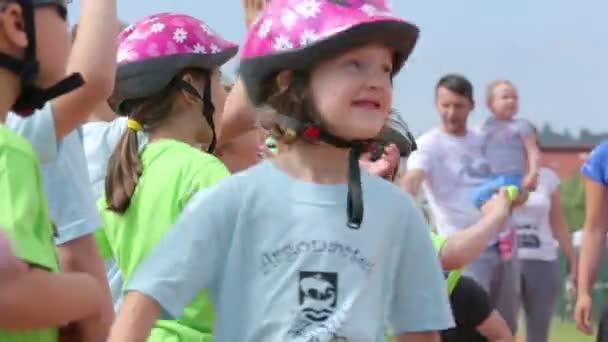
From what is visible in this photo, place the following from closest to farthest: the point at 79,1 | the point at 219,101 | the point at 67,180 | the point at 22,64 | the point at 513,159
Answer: the point at 22,64
the point at 79,1
the point at 67,180
the point at 219,101
the point at 513,159

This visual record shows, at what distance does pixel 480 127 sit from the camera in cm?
1043

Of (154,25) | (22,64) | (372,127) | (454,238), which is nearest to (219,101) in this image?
(154,25)

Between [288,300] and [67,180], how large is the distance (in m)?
0.80

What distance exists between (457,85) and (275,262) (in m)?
6.98

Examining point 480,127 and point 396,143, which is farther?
point 480,127

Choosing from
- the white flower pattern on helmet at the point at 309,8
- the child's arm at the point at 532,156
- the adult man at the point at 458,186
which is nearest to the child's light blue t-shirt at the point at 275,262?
the white flower pattern on helmet at the point at 309,8

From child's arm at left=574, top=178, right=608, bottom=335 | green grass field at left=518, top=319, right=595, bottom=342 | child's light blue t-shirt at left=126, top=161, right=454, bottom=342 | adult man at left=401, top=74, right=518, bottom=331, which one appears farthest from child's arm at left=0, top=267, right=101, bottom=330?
green grass field at left=518, top=319, right=595, bottom=342

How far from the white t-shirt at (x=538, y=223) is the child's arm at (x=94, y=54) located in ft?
23.6

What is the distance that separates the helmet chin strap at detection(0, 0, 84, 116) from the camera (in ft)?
10.0

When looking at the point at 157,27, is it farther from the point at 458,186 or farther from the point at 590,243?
the point at 458,186

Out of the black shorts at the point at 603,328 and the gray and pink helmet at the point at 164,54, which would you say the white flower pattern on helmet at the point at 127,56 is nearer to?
the gray and pink helmet at the point at 164,54

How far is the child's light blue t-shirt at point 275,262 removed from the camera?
349cm

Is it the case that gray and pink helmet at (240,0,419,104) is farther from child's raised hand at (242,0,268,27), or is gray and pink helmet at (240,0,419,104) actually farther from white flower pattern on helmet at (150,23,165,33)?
child's raised hand at (242,0,268,27)

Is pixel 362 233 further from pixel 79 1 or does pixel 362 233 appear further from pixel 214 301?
pixel 79 1
